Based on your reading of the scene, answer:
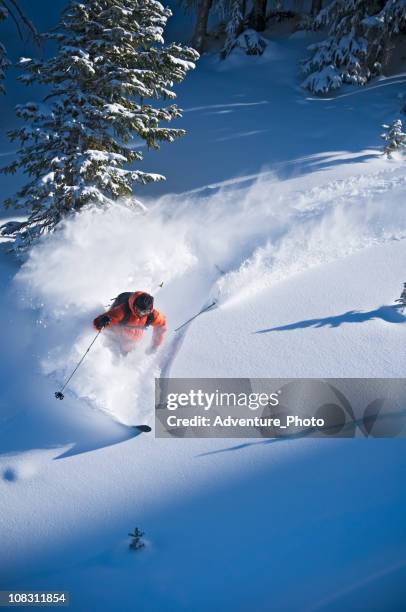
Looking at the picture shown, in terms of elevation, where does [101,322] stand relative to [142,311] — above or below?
below

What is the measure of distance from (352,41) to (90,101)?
484 inches

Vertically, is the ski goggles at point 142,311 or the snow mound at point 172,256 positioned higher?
the snow mound at point 172,256

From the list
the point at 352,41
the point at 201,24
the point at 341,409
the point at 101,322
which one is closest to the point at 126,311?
the point at 101,322

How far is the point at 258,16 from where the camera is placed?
2081 centimetres

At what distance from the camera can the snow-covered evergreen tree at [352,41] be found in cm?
1515

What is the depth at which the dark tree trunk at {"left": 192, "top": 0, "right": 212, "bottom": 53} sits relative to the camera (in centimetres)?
1922

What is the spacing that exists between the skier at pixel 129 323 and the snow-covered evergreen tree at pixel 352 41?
14.6m

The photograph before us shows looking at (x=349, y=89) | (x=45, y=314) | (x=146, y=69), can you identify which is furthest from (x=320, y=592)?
(x=349, y=89)

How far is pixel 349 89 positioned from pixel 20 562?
19223 millimetres

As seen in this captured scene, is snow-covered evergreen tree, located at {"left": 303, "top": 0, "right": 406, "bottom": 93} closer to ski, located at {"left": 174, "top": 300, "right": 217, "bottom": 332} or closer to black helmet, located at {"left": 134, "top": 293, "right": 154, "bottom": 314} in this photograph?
ski, located at {"left": 174, "top": 300, "right": 217, "bottom": 332}

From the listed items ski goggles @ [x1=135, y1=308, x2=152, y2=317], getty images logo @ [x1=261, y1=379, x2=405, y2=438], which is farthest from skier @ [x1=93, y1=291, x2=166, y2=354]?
getty images logo @ [x1=261, y1=379, x2=405, y2=438]

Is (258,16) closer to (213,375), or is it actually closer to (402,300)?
(402,300)

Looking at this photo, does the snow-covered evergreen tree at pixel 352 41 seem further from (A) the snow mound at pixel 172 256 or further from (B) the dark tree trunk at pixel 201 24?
(A) the snow mound at pixel 172 256

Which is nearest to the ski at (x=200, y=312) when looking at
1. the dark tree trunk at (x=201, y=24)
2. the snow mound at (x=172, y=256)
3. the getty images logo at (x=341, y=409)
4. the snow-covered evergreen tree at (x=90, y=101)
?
the snow mound at (x=172, y=256)
